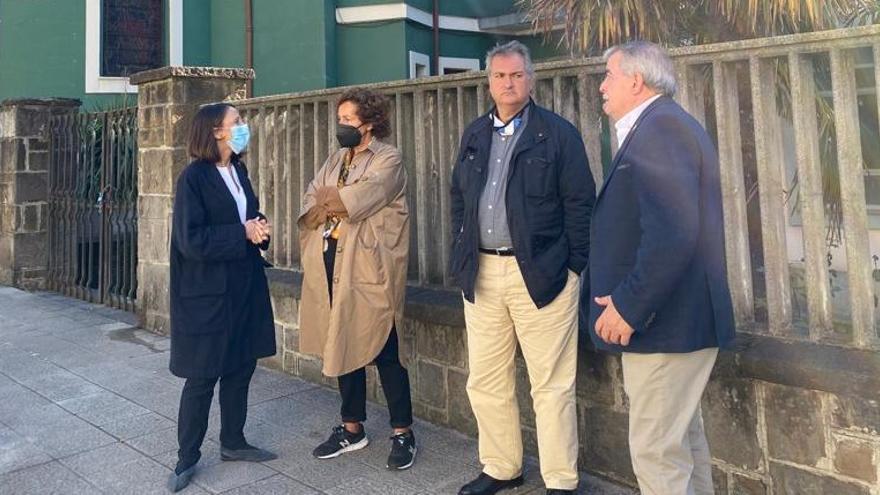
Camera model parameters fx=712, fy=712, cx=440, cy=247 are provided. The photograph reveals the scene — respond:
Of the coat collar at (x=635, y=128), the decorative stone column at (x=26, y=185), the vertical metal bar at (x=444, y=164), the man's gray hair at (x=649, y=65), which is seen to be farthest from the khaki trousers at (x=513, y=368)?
the decorative stone column at (x=26, y=185)

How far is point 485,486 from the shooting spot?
3361mm

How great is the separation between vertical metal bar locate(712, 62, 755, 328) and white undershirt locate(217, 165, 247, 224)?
239cm

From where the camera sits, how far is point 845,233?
2.98 meters

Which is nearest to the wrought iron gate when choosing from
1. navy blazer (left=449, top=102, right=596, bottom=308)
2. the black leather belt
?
the black leather belt

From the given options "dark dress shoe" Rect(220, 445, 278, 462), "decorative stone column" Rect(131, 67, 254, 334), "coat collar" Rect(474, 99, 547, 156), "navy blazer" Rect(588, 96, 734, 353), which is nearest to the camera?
"navy blazer" Rect(588, 96, 734, 353)

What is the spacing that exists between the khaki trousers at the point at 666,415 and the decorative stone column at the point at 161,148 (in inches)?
201

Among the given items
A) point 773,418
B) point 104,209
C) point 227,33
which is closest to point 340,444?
point 773,418

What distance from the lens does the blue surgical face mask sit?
3.64 metres

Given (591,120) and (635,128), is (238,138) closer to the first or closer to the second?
(591,120)

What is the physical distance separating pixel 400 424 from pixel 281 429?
37.1 inches

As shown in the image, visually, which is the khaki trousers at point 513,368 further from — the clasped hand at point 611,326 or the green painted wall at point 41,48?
the green painted wall at point 41,48

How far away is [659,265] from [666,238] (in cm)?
9

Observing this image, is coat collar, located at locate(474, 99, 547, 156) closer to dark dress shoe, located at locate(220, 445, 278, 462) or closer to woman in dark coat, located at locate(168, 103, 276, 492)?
woman in dark coat, located at locate(168, 103, 276, 492)

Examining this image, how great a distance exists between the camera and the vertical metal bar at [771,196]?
10.4 ft
